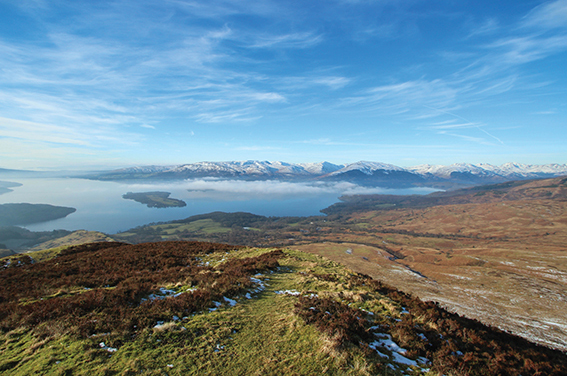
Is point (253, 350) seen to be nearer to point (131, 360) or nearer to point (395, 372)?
point (131, 360)

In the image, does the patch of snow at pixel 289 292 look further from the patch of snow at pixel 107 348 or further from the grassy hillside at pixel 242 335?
the patch of snow at pixel 107 348

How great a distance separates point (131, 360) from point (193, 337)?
204 centimetres

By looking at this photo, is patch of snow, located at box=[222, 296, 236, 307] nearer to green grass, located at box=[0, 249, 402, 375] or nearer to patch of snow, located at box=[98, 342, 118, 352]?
green grass, located at box=[0, 249, 402, 375]

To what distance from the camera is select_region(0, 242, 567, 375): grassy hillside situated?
274 inches

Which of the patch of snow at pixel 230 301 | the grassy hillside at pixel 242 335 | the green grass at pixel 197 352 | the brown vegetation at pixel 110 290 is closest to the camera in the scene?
the green grass at pixel 197 352

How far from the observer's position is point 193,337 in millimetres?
8289

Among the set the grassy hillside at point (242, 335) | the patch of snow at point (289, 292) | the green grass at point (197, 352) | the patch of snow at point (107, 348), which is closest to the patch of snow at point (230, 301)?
the grassy hillside at point (242, 335)

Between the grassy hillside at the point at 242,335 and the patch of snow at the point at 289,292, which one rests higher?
the grassy hillside at the point at 242,335

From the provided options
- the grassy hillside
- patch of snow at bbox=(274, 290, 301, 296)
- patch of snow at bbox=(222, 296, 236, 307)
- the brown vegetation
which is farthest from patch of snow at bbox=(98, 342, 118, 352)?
patch of snow at bbox=(274, 290, 301, 296)

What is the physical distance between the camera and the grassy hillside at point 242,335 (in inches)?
274

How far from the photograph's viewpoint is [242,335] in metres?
8.88

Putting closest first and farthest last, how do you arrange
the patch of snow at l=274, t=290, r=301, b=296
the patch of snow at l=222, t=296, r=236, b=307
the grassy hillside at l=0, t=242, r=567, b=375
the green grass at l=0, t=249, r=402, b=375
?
1. the green grass at l=0, t=249, r=402, b=375
2. the grassy hillside at l=0, t=242, r=567, b=375
3. the patch of snow at l=222, t=296, r=236, b=307
4. the patch of snow at l=274, t=290, r=301, b=296

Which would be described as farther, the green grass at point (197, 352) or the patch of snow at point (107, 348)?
the patch of snow at point (107, 348)

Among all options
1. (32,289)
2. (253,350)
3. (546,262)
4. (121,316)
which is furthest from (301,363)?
(546,262)
